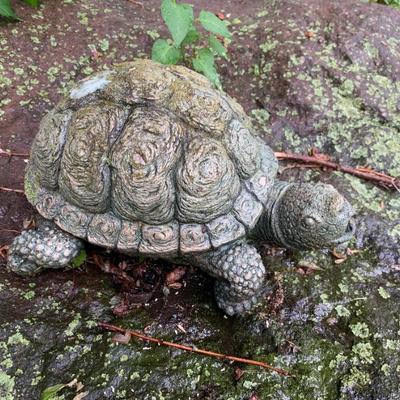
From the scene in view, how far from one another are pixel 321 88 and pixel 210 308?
2319mm

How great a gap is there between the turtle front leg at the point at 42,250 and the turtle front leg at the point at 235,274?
2.73 ft

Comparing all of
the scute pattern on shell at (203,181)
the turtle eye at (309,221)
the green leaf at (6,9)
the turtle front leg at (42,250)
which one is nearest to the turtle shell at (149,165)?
the scute pattern on shell at (203,181)

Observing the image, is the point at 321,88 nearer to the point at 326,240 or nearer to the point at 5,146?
the point at 326,240

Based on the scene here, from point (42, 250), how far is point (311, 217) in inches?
64.1

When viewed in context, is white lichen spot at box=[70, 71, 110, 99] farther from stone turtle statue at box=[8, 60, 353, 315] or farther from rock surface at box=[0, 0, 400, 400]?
rock surface at box=[0, 0, 400, 400]

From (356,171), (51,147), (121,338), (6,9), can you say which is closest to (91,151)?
(51,147)

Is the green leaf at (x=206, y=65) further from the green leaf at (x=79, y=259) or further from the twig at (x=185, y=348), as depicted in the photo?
the twig at (x=185, y=348)

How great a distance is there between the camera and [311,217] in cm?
290

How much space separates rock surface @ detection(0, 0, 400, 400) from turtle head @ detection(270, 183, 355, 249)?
0.95 feet

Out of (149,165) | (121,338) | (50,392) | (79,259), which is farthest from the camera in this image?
(79,259)

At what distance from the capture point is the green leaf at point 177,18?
328 cm

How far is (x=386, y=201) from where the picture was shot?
3.69 m

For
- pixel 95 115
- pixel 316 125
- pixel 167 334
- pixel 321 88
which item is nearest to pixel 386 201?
pixel 316 125

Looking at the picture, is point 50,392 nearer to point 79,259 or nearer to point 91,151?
point 79,259
